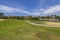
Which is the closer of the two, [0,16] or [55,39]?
[55,39]

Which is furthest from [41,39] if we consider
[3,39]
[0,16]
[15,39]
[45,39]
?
[0,16]

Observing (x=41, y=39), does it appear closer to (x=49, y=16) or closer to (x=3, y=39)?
(x=3, y=39)

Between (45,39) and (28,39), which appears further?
(45,39)

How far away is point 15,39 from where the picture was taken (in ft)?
52.0

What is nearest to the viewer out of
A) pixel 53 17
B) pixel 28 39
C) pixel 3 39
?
pixel 3 39

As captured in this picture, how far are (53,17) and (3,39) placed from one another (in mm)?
82633

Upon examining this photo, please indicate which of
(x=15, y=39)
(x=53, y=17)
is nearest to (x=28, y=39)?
(x=15, y=39)

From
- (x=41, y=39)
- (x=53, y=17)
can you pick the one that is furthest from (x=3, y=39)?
(x=53, y=17)

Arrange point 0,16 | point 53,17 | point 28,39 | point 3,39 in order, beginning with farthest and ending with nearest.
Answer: point 53,17
point 0,16
point 28,39
point 3,39

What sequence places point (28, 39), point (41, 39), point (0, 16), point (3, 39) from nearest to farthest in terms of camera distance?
point (3, 39), point (28, 39), point (41, 39), point (0, 16)

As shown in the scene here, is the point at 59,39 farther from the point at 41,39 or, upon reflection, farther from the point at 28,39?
the point at 28,39

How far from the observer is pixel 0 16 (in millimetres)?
55094

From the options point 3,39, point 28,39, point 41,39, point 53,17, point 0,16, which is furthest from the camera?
point 53,17

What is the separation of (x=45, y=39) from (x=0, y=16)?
129 ft
